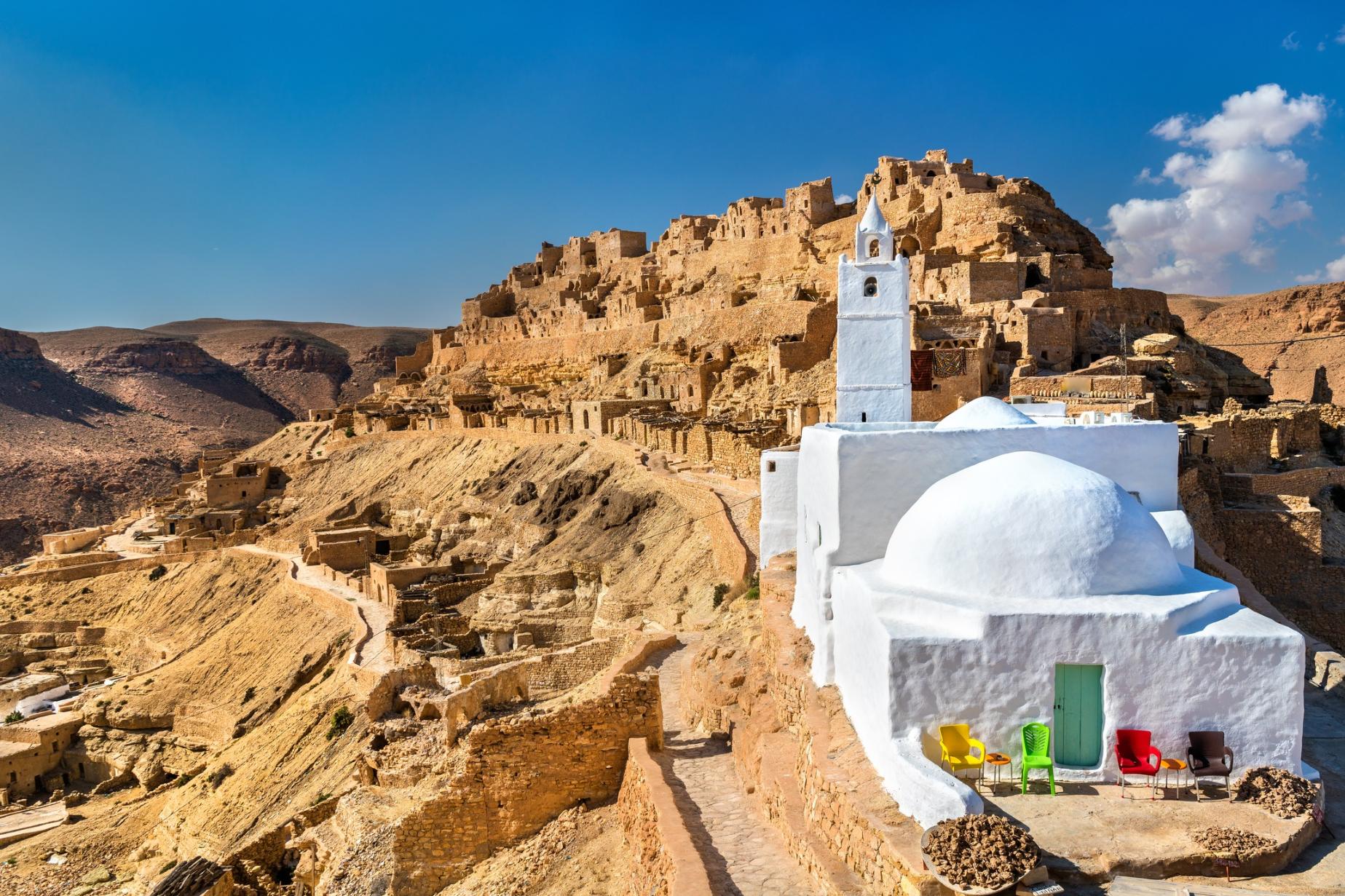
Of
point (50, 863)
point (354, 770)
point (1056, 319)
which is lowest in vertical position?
point (50, 863)

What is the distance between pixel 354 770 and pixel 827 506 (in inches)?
296

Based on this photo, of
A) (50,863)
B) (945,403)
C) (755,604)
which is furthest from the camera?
(945,403)

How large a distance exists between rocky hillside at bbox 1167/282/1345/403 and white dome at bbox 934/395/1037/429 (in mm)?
30338

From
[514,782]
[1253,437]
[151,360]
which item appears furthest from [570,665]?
[151,360]

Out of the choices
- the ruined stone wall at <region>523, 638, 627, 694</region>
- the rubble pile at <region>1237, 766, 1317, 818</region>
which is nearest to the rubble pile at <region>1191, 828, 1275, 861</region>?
the rubble pile at <region>1237, 766, 1317, 818</region>

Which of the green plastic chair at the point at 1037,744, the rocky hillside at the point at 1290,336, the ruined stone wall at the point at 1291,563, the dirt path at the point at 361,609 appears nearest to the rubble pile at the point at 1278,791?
the green plastic chair at the point at 1037,744

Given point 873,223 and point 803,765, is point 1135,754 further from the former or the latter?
point 873,223

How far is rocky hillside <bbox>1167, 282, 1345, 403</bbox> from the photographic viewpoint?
36.2 metres

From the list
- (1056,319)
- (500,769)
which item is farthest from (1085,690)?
(1056,319)

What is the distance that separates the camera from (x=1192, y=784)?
6008 mm

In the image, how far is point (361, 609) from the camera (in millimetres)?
21094

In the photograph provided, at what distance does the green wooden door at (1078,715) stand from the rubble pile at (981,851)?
52.1 inches

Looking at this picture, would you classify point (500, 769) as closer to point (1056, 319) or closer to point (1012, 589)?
point (1012, 589)

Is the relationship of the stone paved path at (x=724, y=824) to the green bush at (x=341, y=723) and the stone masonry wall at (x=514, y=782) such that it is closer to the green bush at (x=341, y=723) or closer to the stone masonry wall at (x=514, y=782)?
the stone masonry wall at (x=514, y=782)
